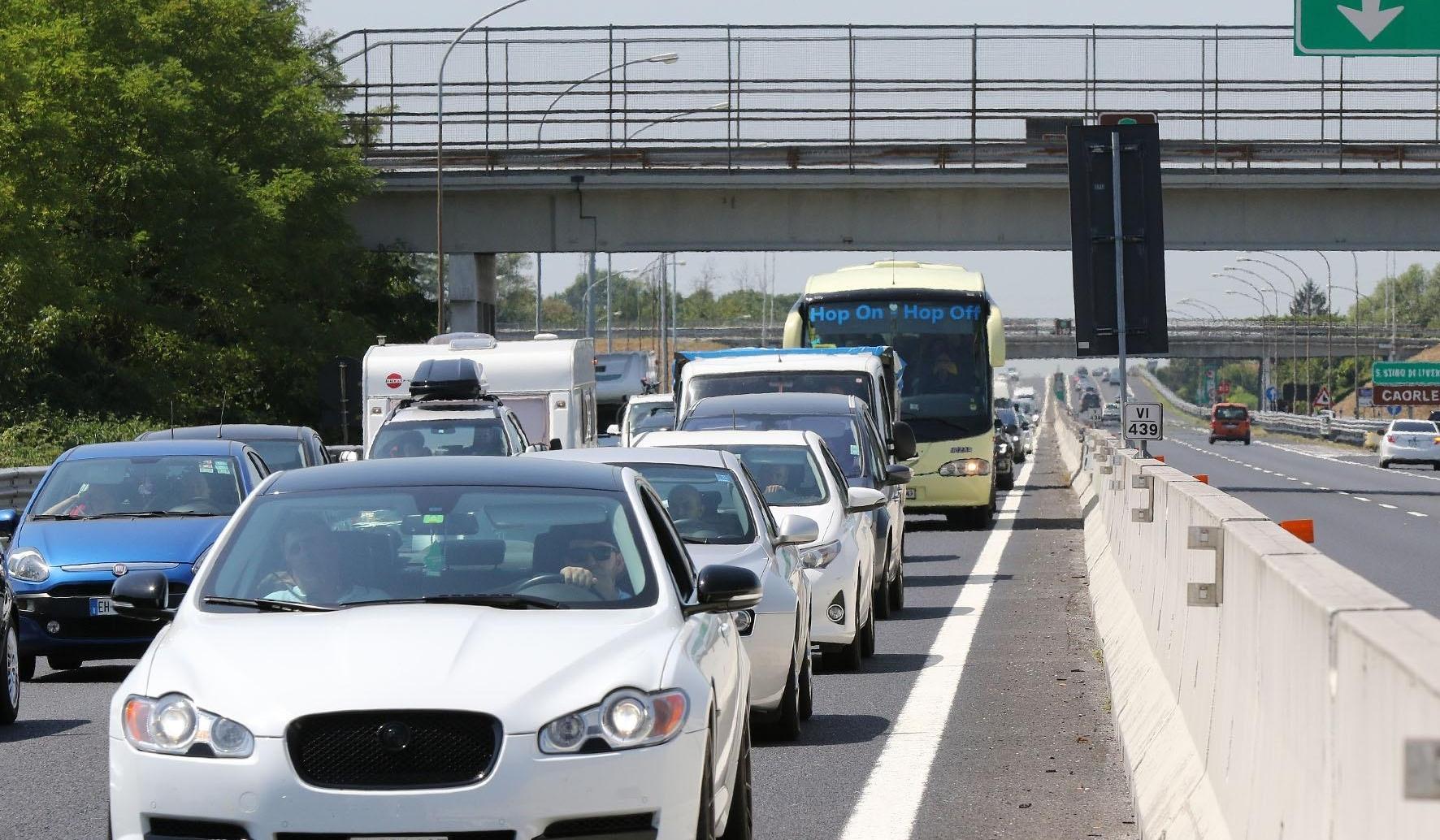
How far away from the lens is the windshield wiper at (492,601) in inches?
263

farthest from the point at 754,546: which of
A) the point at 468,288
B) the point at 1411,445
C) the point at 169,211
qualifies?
the point at 1411,445

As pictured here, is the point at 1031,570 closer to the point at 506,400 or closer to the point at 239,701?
the point at 506,400

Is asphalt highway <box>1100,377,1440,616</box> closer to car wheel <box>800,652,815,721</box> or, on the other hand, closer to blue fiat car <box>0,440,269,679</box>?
car wheel <box>800,652,815,721</box>

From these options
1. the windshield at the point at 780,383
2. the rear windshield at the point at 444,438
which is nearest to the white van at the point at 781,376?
the windshield at the point at 780,383

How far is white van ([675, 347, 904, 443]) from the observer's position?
26078 millimetres

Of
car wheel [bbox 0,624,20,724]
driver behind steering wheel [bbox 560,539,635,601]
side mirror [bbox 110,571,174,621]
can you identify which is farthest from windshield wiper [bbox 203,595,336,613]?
car wheel [bbox 0,624,20,724]

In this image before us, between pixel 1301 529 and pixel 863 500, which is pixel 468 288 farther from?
pixel 1301 529

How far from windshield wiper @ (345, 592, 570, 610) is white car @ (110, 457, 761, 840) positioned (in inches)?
0.5

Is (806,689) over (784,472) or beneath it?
beneath

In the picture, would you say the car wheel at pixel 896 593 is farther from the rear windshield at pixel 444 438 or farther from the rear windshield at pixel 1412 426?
the rear windshield at pixel 1412 426

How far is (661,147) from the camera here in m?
45.7

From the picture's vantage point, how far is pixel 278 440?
21781 mm

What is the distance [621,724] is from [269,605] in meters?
1.40

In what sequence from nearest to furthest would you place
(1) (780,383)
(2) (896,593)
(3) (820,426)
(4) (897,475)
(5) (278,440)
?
(4) (897,475)
(2) (896,593)
(3) (820,426)
(5) (278,440)
(1) (780,383)
